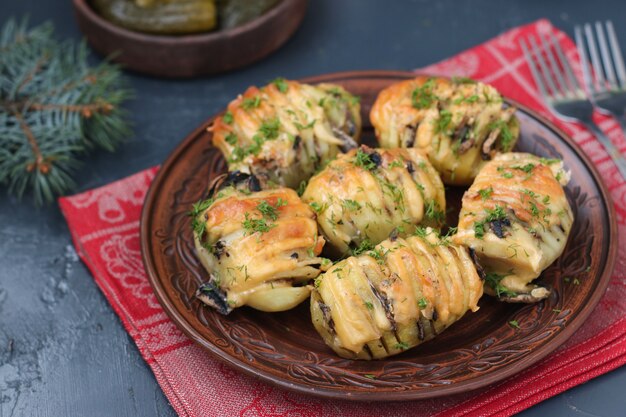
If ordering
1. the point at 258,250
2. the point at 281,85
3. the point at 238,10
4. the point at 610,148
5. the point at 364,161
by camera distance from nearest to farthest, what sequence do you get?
the point at 258,250 → the point at 364,161 → the point at 281,85 → the point at 610,148 → the point at 238,10

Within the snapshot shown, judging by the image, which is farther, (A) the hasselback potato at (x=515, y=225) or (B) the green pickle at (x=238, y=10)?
(B) the green pickle at (x=238, y=10)

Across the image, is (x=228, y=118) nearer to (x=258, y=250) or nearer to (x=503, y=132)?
(x=258, y=250)

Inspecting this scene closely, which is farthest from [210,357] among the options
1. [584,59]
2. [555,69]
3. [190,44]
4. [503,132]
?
[584,59]

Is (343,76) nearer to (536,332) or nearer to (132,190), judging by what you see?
(132,190)

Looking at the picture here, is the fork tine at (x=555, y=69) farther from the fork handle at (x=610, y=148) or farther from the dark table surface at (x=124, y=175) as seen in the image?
the dark table surface at (x=124, y=175)

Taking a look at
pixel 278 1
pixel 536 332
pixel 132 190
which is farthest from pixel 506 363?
pixel 278 1

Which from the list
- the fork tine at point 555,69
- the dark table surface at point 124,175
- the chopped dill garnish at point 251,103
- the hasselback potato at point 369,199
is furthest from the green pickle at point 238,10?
the hasselback potato at point 369,199
